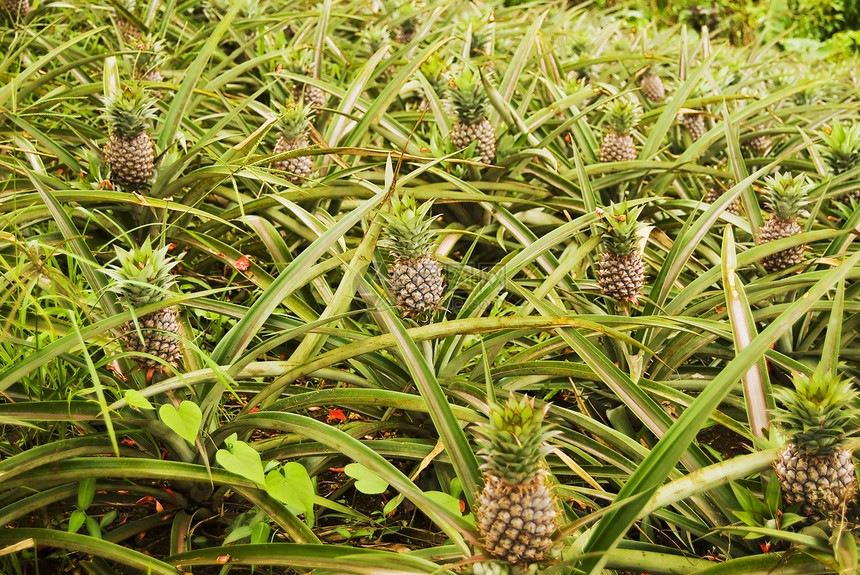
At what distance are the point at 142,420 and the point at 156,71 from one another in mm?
2394

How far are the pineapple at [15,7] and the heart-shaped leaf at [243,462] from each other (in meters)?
3.64

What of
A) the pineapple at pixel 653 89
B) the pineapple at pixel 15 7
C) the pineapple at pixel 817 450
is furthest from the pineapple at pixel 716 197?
the pineapple at pixel 15 7

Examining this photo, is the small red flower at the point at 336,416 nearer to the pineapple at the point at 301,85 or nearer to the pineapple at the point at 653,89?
the pineapple at the point at 301,85

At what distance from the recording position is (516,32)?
512 cm

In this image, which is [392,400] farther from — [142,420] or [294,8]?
[294,8]

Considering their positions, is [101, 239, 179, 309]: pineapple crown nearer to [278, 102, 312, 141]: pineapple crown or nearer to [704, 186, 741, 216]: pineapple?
[278, 102, 312, 141]: pineapple crown

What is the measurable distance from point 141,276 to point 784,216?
230 cm

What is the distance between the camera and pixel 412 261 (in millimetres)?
1764

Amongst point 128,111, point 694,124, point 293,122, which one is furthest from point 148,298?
point 694,124

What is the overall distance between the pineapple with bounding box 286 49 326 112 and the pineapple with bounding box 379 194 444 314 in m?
1.70

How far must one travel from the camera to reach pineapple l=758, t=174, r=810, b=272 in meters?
2.39

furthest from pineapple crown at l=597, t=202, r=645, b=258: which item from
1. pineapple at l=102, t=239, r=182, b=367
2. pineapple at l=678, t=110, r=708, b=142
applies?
pineapple at l=678, t=110, r=708, b=142

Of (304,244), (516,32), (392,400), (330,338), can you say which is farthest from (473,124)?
(516,32)

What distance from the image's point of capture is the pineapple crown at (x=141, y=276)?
4.99 ft
